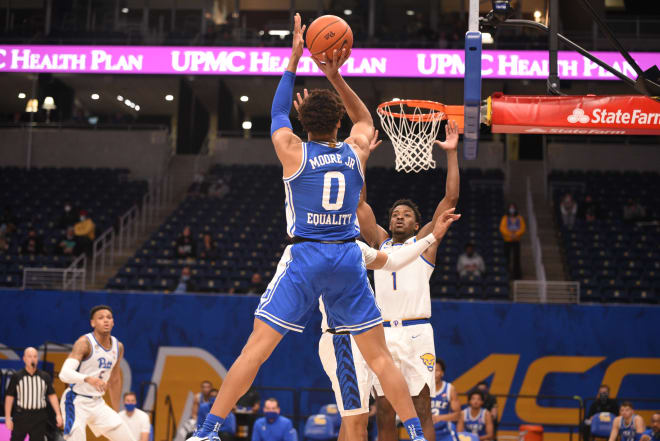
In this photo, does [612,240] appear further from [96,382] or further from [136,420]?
[96,382]

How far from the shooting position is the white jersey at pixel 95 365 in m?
8.98

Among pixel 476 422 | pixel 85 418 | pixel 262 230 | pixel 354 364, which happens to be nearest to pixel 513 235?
pixel 262 230

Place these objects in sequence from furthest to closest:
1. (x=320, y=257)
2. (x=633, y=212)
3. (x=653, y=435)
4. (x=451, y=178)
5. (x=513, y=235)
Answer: (x=633, y=212) < (x=513, y=235) < (x=653, y=435) < (x=451, y=178) < (x=320, y=257)

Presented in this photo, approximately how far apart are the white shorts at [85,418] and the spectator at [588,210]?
49.5 feet

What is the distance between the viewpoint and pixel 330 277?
4945 mm

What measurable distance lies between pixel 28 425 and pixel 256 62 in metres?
12.1

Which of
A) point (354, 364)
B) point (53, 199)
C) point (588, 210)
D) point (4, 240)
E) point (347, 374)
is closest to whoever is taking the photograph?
point (347, 374)

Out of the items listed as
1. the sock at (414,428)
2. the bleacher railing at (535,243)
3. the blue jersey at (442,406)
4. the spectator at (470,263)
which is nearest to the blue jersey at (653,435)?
the blue jersey at (442,406)

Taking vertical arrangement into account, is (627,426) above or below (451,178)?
below

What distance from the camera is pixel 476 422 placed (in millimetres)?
12461

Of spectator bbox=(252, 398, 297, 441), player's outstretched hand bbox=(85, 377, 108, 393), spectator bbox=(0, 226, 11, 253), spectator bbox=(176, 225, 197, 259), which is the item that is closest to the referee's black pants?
spectator bbox=(252, 398, 297, 441)

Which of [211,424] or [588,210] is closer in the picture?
[211,424]

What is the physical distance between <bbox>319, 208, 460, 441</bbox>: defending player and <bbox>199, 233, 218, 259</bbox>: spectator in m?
12.7

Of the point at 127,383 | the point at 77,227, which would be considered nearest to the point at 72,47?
the point at 77,227
